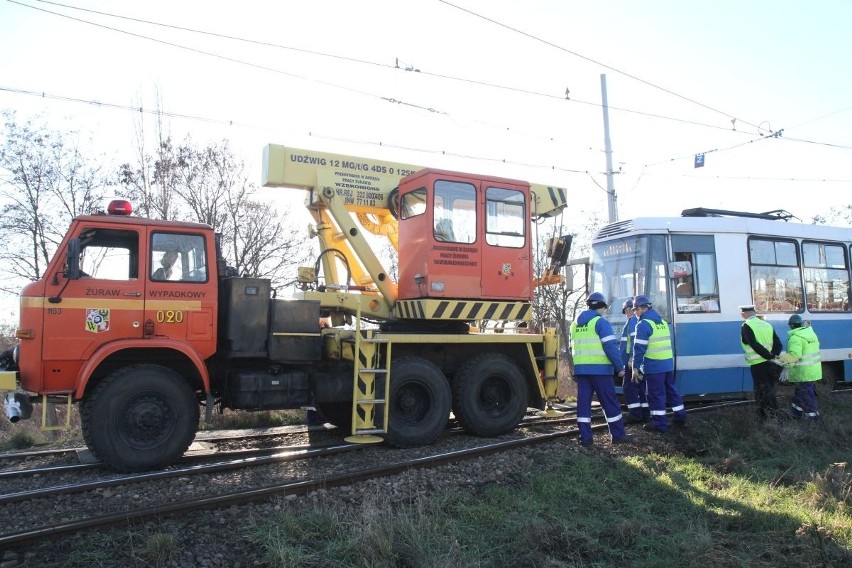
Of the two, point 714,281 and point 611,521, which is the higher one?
point 714,281

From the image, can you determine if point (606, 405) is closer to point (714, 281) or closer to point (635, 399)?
point (635, 399)

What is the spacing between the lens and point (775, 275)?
37.0ft

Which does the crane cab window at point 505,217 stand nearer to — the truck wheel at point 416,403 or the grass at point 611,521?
the truck wheel at point 416,403

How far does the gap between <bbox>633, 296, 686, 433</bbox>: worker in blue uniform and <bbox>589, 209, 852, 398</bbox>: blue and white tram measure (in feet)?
3.97

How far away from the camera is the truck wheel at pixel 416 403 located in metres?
8.19

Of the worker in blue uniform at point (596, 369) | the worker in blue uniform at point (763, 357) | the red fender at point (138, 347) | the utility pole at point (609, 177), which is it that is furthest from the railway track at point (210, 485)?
the utility pole at point (609, 177)

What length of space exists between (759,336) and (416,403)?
17.4 ft

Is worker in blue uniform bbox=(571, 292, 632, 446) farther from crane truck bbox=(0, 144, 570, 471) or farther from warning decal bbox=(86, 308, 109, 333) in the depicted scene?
warning decal bbox=(86, 308, 109, 333)

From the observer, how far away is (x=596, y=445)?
26.4 feet

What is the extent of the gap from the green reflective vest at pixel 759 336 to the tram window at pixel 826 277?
311 centimetres

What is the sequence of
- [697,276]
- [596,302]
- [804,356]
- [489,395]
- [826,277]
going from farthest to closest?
[826,277]
[697,276]
[804,356]
[489,395]
[596,302]

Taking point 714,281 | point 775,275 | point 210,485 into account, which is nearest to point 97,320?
point 210,485

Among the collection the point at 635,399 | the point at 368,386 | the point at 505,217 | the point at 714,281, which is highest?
the point at 505,217

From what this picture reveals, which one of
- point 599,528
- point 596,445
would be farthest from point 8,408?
point 596,445
